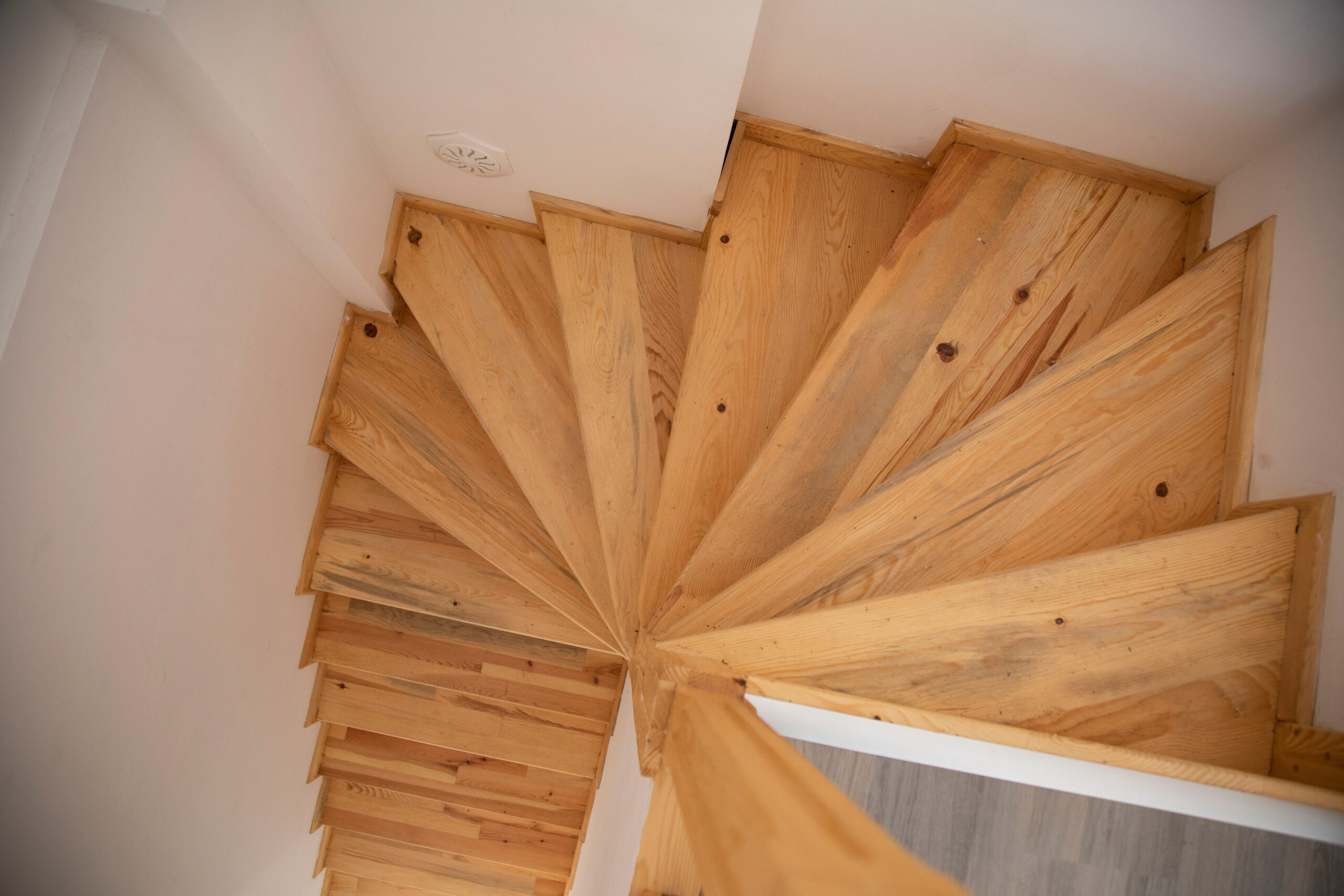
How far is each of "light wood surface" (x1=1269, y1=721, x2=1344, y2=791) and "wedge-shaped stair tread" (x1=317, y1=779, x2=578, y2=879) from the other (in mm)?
2467

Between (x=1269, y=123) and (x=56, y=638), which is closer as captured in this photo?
(x=56, y=638)

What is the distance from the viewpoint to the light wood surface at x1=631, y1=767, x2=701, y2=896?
764 mm

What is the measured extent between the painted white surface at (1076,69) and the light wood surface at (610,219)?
0.38 meters

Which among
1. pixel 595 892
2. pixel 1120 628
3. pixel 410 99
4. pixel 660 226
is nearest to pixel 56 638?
pixel 595 892

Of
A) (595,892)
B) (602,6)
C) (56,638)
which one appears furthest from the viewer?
(595,892)

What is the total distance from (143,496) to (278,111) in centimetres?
78

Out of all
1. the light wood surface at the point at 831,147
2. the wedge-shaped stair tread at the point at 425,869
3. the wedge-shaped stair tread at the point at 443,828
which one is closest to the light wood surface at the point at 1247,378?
the light wood surface at the point at 831,147

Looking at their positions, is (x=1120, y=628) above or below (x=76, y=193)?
below

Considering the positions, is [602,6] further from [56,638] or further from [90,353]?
[56,638]

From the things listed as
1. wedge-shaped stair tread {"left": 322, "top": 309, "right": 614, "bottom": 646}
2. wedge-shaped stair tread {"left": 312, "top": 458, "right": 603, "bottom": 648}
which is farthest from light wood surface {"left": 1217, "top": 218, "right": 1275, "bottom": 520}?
wedge-shaped stair tread {"left": 312, "top": 458, "right": 603, "bottom": 648}

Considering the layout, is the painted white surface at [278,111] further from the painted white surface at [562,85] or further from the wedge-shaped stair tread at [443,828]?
the wedge-shaped stair tread at [443,828]

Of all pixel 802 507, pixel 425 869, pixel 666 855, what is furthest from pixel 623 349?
pixel 425 869

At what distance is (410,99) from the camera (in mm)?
1631

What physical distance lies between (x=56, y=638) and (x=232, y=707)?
80cm
